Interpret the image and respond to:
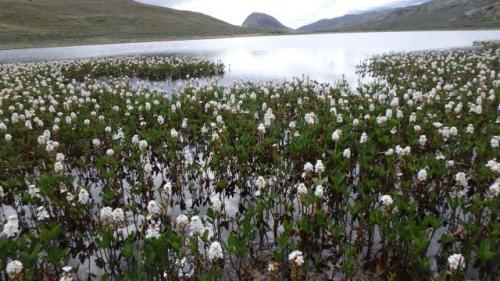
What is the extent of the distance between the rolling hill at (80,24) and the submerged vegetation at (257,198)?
248 feet

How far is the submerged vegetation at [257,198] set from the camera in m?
4.69

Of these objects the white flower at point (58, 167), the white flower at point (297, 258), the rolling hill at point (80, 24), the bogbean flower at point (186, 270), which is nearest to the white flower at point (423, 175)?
the white flower at point (297, 258)

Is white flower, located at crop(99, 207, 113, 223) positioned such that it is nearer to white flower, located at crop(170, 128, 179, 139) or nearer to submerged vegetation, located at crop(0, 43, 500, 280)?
submerged vegetation, located at crop(0, 43, 500, 280)

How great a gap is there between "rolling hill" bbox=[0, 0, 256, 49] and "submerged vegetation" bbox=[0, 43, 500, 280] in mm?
75556

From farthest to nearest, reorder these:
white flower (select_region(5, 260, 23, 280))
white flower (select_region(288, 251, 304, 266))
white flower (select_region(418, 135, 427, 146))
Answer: white flower (select_region(418, 135, 427, 146)) → white flower (select_region(288, 251, 304, 266)) → white flower (select_region(5, 260, 23, 280))

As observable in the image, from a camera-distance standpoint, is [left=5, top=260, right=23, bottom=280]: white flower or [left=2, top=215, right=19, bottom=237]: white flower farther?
[left=2, top=215, right=19, bottom=237]: white flower

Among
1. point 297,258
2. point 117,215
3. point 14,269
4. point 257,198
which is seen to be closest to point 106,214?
point 117,215

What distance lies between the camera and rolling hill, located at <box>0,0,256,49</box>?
8631 cm

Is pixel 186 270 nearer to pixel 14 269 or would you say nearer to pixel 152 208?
pixel 152 208

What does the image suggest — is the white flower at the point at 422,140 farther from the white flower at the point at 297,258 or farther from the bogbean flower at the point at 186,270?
the bogbean flower at the point at 186,270

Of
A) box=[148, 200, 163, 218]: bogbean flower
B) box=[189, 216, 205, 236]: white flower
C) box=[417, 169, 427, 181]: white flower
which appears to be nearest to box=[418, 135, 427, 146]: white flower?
box=[417, 169, 427, 181]: white flower

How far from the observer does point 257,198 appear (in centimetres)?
606

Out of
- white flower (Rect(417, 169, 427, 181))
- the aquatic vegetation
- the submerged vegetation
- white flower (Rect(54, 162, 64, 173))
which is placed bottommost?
the submerged vegetation

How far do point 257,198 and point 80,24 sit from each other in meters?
123
